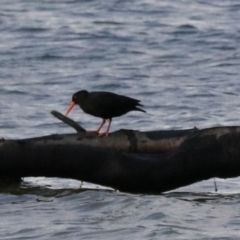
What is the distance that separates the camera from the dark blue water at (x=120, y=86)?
8.21m

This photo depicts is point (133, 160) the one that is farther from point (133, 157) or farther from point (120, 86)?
point (120, 86)

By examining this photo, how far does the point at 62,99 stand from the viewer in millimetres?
16031

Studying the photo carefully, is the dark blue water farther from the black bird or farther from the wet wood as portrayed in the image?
the black bird

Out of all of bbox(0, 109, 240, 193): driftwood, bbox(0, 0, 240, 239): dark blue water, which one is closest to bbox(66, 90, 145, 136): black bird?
bbox(0, 109, 240, 193): driftwood

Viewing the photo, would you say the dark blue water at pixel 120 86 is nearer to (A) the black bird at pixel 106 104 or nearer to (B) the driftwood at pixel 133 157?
(B) the driftwood at pixel 133 157

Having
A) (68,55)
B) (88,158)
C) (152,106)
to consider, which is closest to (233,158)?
(88,158)

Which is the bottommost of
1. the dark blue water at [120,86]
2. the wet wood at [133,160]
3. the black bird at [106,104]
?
the dark blue water at [120,86]

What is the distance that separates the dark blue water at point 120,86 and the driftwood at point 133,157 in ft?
0.85

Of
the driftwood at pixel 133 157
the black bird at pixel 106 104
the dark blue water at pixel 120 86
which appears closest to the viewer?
the dark blue water at pixel 120 86

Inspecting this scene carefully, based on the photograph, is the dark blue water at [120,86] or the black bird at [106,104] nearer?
the dark blue water at [120,86]

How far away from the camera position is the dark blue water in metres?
8.21

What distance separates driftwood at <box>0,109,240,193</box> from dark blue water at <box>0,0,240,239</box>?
0.26 m

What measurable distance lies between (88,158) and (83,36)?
13.5m

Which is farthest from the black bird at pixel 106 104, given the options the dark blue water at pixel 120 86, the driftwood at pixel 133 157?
the dark blue water at pixel 120 86
